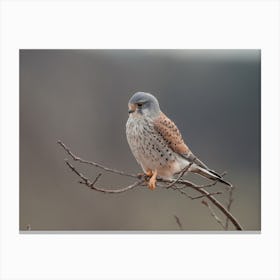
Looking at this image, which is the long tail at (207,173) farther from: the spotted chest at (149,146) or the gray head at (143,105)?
the gray head at (143,105)

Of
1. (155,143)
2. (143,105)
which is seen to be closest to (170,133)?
(155,143)

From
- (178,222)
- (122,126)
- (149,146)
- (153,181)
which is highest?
(122,126)

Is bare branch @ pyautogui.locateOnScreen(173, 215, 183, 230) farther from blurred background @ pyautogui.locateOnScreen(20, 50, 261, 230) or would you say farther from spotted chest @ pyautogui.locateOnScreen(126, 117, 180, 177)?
spotted chest @ pyautogui.locateOnScreen(126, 117, 180, 177)

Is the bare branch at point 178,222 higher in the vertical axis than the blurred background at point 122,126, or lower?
lower

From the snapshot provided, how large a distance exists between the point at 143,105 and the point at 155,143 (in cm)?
27

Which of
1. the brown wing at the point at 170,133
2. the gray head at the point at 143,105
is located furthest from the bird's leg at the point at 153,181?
the gray head at the point at 143,105

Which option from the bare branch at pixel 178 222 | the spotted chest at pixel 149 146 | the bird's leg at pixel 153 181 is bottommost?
the bare branch at pixel 178 222

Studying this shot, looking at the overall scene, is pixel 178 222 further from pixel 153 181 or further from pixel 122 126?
pixel 122 126

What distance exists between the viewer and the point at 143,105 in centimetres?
329

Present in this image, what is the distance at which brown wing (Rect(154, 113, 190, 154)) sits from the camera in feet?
10.6

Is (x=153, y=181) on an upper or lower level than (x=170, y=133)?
lower

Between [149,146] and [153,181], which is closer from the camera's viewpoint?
[149,146]

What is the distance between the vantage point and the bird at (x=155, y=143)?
320 centimetres
